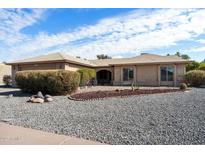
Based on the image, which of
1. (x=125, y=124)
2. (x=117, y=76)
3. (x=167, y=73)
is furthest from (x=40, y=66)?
(x=125, y=124)

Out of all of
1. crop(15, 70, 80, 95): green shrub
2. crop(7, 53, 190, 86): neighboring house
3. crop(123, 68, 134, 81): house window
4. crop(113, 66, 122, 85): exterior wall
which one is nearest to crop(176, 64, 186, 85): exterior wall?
crop(7, 53, 190, 86): neighboring house

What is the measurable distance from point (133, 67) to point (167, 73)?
444 centimetres

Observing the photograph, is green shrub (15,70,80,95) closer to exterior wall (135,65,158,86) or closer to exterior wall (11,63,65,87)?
exterior wall (11,63,65,87)

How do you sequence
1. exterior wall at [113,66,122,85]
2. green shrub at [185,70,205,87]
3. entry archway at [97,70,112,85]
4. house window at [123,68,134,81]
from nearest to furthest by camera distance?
1. green shrub at [185,70,205,87]
2. house window at [123,68,134,81]
3. exterior wall at [113,66,122,85]
4. entry archway at [97,70,112,85]

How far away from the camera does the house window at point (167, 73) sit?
27.6 meters

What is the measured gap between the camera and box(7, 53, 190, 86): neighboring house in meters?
26.1

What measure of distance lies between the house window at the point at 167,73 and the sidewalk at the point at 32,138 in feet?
76.9

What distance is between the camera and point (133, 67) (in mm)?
29484

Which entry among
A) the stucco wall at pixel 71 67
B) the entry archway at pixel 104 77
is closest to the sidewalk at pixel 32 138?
the stucco wall at pixel 71 67

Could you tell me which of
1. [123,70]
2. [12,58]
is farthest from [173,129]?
[12,58]

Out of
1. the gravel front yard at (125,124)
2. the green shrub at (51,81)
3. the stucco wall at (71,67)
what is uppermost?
the stucco wall at (71,67)

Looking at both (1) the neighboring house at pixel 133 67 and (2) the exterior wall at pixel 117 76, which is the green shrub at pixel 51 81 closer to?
(1) the neighboring house at pixel 133 67
